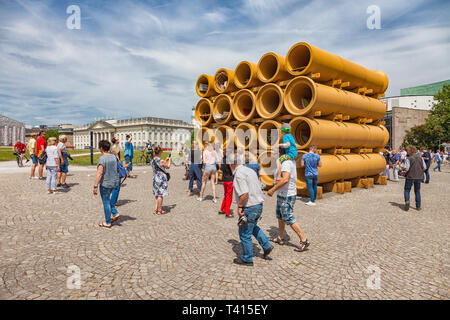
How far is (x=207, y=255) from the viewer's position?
13.8 feet

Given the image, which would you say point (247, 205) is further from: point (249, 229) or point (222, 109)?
point (222, 109)

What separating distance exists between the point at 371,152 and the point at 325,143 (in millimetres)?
4635

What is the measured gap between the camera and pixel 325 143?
30.0 feet

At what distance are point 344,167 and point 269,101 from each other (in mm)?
3940

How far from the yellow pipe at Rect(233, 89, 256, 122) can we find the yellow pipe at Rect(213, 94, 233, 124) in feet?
1.13

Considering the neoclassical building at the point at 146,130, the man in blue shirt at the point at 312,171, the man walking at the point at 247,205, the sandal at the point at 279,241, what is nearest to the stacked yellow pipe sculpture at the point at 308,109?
the man in blue shirt at the point at 312,171

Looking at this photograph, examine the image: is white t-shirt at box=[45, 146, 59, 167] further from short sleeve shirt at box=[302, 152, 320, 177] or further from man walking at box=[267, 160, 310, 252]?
short sleeve shirt at box=[302, 152, 320, 177]

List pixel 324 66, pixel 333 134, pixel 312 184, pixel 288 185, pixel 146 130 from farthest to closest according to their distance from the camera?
1. pixel 146 130
2. pixel 333 134
3. pixel 324 66
4. pixel 312 184
5. pixel 288 185

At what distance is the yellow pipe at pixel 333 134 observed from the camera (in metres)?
8.77

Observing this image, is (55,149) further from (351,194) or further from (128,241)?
(351,194)

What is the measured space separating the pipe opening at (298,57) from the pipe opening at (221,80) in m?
3.63

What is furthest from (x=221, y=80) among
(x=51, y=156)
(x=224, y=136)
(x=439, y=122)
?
(x=439, y=122)

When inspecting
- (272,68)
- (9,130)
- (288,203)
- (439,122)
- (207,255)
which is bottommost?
(207,255)

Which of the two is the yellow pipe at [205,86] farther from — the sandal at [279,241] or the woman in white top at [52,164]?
the sandal at [279,241]
